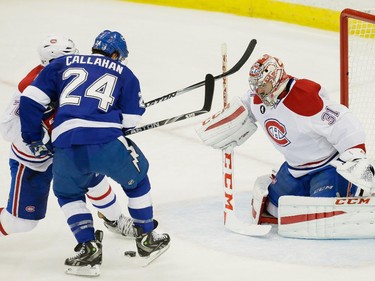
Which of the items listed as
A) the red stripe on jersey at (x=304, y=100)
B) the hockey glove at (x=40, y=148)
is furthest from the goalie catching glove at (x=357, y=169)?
the hockey glove at (x=40, y=148)

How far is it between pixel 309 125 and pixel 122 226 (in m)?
0.82

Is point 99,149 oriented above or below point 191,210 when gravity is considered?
above

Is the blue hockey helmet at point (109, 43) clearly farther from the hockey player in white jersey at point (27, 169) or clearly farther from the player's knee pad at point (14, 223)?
the player's knee pad at point (14, 223)

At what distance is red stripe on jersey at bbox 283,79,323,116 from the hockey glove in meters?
0.92

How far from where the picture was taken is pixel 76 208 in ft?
11.3

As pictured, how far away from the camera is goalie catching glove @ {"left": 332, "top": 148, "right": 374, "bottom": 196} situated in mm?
3627

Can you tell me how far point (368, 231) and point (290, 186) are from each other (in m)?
0.38

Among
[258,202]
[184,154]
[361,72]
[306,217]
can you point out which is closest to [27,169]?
[258,202]

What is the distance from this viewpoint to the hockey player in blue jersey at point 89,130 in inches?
132

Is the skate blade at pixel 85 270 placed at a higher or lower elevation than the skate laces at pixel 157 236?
lower

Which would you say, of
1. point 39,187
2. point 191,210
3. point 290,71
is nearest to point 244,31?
point 290,71

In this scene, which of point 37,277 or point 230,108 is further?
point 230,108

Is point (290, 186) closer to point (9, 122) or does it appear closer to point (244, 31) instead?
point (9, 122)

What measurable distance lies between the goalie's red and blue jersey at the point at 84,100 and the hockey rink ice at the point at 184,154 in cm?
52
